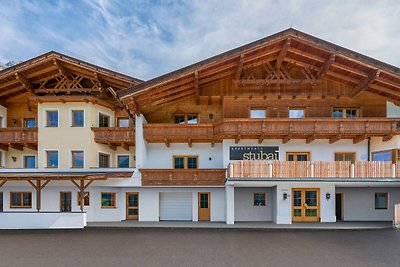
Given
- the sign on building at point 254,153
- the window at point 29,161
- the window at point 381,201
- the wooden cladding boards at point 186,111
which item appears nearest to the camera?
the sign on building at point 254,153

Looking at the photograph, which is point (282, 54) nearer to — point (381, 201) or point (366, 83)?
point (366, 83)

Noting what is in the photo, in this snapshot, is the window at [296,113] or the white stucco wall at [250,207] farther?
the window at [296,113]

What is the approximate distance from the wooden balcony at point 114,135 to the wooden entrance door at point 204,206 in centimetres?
565

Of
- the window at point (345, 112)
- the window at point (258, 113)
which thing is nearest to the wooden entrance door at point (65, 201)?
the window at point (258, 113)

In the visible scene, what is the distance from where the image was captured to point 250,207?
52.5ft

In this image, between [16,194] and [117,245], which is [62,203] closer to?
[16,194]

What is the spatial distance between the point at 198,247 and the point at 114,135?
9.01 metres

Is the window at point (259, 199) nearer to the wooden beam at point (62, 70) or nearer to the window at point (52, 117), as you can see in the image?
the window at point (52, 117)

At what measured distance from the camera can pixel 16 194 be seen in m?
16.4

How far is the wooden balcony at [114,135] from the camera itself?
15.8 m

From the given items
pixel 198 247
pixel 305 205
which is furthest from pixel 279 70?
pixel 198 247

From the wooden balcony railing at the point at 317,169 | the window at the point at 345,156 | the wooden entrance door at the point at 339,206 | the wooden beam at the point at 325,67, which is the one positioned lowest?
the wooden entrance door at the point at 339,206

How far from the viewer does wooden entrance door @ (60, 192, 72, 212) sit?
1617cm

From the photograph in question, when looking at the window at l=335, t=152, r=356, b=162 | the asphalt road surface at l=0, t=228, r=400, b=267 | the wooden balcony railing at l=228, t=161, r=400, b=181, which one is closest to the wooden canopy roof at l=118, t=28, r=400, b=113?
the window at l=335, t=152, r=356, b=162
